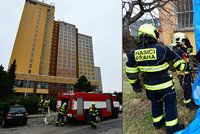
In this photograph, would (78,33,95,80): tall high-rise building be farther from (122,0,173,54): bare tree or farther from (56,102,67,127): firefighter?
(122,0,173,54): bare tree

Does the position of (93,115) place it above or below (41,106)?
below

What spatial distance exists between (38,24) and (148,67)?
197 ft

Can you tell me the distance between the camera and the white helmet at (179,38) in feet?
Result: 5.48

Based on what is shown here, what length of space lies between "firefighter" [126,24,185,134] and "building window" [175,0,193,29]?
24cm

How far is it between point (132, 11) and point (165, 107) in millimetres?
800

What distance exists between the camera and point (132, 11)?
2068 millimetres

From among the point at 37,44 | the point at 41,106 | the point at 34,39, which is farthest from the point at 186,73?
the point at 34,39

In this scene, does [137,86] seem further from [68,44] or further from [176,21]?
[68,44]

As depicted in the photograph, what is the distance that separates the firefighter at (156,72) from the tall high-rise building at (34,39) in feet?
160

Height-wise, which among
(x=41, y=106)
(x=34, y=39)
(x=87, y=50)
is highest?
(x=34, y=39)

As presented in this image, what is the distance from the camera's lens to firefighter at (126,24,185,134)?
161cm

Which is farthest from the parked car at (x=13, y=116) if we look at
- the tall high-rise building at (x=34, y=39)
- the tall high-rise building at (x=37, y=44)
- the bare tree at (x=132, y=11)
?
the tall high-rise building at (x=34, y=39)

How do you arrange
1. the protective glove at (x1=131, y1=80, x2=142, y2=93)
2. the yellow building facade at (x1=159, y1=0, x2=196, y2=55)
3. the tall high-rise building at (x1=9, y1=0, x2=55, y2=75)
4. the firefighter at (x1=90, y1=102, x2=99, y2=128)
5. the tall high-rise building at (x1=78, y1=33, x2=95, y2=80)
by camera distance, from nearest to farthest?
1. the yellow building facade at (x1=159, y1=0, x2=196, y2=55)
2. the protective glove at (x1=131, y1=80, x2=142, y2=93)
3. the firefighter at (x1=90, y1=102, x2=99, y2=128)
4. the tall high-rise building at (x1=78, y1=33, x2=95, y2=80)
5. the tall high-rise building at (x1=9, y1=0, x2=55, y2=75)

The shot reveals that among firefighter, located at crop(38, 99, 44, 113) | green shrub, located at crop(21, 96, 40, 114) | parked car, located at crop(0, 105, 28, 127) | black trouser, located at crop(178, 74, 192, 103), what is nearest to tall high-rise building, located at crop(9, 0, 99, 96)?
green shrub, located at crop(21, 96, 40, 114)
